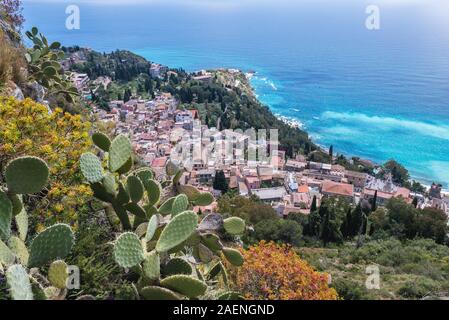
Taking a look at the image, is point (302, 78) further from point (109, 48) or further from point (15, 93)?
point (15, 93)

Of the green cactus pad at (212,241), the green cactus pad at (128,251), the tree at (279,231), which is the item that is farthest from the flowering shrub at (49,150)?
the tree at (279,231)

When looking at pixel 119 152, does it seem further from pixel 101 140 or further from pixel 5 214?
pixel 5 214

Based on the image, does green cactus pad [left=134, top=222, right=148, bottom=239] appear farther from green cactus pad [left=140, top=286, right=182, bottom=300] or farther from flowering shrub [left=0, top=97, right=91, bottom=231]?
green cactus pad [left=140, top=286, right=182, bottom=300]

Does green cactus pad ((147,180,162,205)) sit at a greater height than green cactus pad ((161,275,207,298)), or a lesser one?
greater

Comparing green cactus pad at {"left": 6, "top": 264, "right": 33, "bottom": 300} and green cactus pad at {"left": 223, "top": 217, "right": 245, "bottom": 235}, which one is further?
green cactus pad at {"left": 223, "top": 217, "right": 245, "bottom": 235}

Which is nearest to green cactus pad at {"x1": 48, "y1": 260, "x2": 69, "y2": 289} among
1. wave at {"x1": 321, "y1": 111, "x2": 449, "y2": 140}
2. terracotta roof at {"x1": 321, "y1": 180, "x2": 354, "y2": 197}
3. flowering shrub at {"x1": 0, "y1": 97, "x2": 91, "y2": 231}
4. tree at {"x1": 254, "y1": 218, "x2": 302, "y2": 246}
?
flowering shrub at {"x1": 0, "y1": 97, "x2": 91, "y2": 231}

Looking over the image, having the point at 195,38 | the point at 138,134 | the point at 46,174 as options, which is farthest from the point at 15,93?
the point at 195,38
